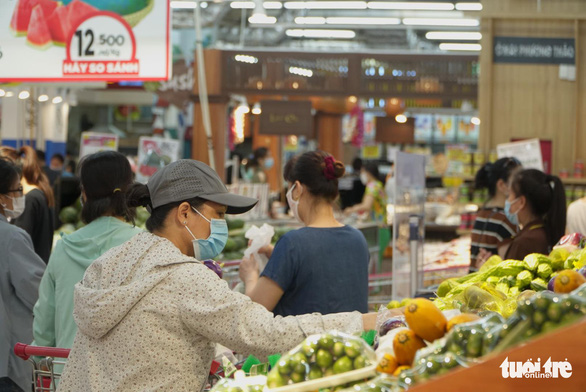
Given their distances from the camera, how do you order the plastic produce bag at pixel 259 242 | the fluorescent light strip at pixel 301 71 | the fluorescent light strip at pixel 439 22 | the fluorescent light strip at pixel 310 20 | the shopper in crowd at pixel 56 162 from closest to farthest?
the plastic produce bag at pixel 259 242, the shopper in crowd at pixel 56 162, the fluorescent light strip at pixel 301 71, the fluorescent light strip at pixel 310 20, the fluorescent light strip at pixel 439 22

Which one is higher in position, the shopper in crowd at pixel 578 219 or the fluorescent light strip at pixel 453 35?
the fluorescent light strip at pixel 453 35

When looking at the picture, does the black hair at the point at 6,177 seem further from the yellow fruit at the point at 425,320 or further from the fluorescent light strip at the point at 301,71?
the fluorescent light strip at the point at 301,71

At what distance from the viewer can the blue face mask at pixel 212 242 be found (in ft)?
8.48

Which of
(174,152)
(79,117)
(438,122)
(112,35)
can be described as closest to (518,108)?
(174,152)

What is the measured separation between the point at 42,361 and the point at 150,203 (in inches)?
28.2

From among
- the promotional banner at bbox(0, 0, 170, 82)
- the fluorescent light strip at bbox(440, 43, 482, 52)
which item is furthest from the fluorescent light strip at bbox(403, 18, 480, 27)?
the promotional banner at bbox(0, 0, 170, 82)

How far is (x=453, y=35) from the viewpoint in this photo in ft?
67.1

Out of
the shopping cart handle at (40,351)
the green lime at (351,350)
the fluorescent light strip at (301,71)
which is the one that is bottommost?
the shopping cart handle at (40,351)

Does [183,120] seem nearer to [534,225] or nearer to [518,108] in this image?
[518,108]

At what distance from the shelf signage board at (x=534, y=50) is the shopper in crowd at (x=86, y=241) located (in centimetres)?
595

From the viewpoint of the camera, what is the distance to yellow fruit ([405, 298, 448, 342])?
200cm

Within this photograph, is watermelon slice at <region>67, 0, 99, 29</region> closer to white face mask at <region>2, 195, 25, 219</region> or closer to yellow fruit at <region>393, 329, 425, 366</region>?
white face mask at <region>2, 195, 25, 219</region>

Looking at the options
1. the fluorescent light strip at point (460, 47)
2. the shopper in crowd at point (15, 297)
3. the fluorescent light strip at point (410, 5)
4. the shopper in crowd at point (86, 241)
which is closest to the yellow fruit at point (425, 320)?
the shopper in crowd at point (86, 241)

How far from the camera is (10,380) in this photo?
417cm
